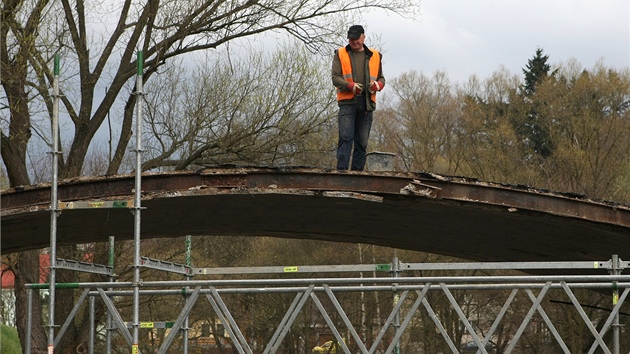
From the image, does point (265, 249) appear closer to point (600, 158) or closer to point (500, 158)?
point (500, 158)

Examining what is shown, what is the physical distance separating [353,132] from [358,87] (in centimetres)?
54

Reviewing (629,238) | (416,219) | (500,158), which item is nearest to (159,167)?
(416,219)

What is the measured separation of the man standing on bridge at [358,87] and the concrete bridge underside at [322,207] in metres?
0.92

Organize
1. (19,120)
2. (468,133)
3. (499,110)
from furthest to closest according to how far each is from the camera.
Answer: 1. (499,110)
2. (468,133)
3. (19,120)

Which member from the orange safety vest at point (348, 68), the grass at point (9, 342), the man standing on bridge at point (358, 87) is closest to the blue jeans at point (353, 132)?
the man standing on bridge at point (358, 87)

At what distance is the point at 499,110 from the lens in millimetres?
41969

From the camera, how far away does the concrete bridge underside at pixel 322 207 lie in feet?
31.8

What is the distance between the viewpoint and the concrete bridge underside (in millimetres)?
9680

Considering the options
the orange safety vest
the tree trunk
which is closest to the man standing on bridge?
the orange safety vest

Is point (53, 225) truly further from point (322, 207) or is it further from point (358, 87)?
point (358, 87)

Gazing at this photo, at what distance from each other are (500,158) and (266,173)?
26822 millimetres

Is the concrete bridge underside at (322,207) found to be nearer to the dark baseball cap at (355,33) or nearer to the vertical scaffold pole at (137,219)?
the vertical scaffold pole at (137,219)

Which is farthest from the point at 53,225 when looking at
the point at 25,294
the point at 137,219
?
the point at 25,294

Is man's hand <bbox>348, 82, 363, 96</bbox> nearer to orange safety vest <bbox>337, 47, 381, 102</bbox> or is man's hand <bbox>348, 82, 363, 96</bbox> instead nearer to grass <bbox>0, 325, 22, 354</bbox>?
orange safety vest <bbox>337, 47, 381, 102</bbox>
